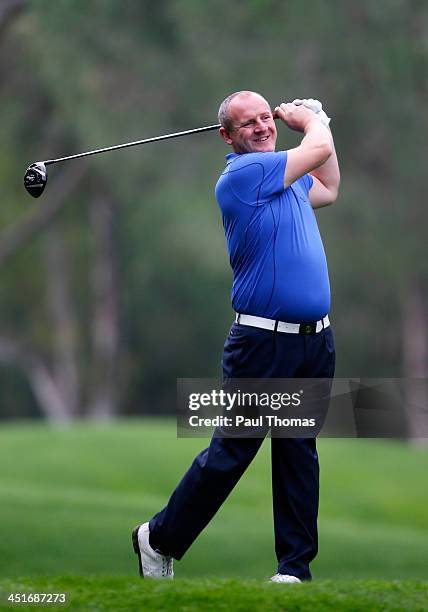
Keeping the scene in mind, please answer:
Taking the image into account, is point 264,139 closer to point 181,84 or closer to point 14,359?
point 181,84

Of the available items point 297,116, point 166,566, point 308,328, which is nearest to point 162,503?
point 166,566

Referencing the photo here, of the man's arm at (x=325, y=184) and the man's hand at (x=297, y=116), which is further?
the man's arm at (x=325, y=184)

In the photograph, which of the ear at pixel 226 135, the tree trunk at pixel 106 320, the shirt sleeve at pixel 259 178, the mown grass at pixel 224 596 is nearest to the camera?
the mown grass at pixel 224 596

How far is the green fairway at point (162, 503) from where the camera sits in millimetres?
10031

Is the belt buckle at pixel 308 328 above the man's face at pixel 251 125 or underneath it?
underneath

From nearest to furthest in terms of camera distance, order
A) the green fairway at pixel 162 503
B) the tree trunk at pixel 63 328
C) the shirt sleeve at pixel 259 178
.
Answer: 1. the shirt sleeve at pixel 259 178
2. the green fairway at pixel 162 503
3. the tree trunk at pixel 63 328

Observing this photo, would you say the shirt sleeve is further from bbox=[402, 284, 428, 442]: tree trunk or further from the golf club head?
bbox=[402, 284, 428, 442]: tree trunk

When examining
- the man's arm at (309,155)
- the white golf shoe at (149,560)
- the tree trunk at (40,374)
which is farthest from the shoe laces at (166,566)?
the tree trunk at (40,374)

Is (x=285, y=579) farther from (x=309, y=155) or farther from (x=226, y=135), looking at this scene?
(x=226, y=135)

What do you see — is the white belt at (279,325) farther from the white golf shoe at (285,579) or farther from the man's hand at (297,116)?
the white golf shoe at (285,579)

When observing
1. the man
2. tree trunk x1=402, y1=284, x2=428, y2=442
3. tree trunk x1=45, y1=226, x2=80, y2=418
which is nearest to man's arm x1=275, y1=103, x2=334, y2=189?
the man

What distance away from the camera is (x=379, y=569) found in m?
10.7

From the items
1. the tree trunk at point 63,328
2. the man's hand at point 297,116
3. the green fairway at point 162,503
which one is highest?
the tree trunk at point 63,328

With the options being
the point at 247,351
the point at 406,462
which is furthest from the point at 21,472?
the point at 247,351
